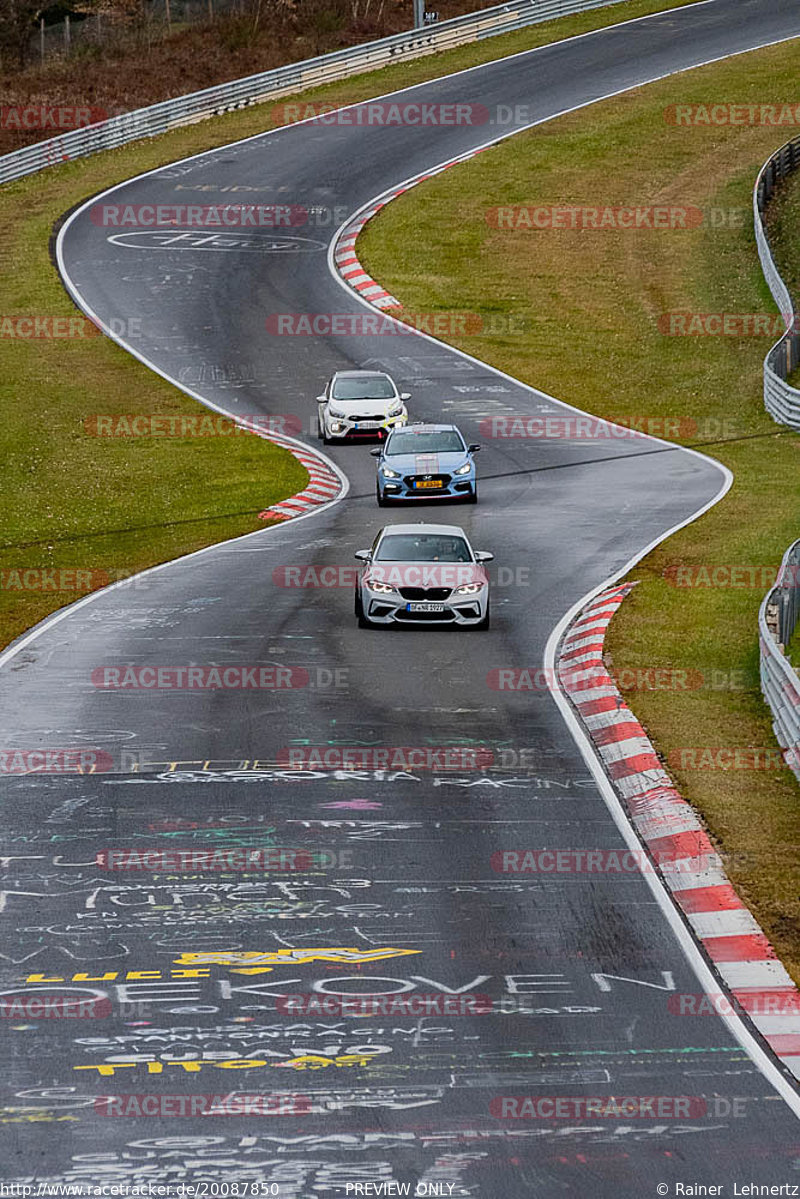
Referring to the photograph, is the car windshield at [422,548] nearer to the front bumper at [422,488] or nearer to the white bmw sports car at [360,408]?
the front bumper at [422,488]

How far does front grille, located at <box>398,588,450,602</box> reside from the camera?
2433 centimetres

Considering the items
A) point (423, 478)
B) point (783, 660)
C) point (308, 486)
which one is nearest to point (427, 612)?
point (783, 660)

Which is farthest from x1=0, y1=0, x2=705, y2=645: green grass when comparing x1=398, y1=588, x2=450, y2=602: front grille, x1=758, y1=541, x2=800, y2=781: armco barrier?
x1=758, y1=541, x2=800, y2=781: armco barrier

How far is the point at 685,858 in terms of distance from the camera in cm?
1514

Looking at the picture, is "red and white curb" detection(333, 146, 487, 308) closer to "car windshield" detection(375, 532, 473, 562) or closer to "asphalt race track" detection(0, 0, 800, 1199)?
"asphalt race track" detection(0, 0, 800, 1199)

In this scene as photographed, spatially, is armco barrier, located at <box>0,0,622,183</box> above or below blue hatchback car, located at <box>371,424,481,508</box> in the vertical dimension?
above

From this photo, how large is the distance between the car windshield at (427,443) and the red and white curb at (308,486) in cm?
212

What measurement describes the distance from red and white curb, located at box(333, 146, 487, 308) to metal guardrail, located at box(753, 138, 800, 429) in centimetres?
1169

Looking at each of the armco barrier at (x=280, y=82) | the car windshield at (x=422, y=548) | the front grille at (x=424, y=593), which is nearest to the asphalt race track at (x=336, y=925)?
the front grille at (x=424, y=593)

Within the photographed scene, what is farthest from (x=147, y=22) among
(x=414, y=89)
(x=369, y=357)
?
(x=369, y=357)

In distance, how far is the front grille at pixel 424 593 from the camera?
79.8ft

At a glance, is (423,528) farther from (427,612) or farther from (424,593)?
(427,612)

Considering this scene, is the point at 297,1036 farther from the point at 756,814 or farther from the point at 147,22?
Result: the point at 147,22

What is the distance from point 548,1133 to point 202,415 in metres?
34.0
